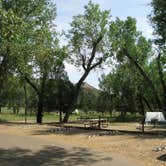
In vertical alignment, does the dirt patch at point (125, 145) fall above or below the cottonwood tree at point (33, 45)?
below

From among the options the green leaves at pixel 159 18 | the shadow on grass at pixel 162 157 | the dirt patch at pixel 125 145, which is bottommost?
the shadow on grass at pixel 162 157

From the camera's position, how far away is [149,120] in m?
40.8

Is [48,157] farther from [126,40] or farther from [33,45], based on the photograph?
[126,40]

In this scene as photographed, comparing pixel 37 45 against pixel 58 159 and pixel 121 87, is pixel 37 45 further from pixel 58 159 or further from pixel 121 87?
pixel 121 87

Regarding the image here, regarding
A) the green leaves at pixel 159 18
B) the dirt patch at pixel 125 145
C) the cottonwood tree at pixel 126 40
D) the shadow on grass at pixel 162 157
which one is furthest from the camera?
the cottonwood tree at pixel 126 40

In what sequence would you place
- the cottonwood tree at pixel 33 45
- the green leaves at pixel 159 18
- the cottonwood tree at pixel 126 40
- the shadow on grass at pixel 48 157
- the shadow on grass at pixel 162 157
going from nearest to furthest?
1. the shadow on grass at pixel 48 157
2. the shadow on grass at pixel 162 157
3. the green leaves at pixel 159 18
4. the cottonwood tree at pixel 33 45
5. the cottonwood tree at pixel 126 40

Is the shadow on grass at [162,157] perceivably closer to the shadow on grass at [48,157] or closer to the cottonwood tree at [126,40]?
the shadow on grass at [48,157]

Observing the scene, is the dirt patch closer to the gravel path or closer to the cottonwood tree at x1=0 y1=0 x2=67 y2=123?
the gravel path

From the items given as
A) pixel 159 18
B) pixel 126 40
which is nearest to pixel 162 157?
pixel 159 18

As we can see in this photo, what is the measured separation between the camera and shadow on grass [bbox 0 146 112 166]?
15114 millimetres

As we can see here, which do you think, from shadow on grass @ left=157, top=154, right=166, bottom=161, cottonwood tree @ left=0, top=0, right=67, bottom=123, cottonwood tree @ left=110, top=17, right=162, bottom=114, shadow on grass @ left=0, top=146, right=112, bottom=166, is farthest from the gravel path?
cottonwood tree @ left=110, top=17, right=162, bottom=114

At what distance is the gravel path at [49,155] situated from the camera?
15.2 meters

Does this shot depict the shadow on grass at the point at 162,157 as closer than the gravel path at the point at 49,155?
No

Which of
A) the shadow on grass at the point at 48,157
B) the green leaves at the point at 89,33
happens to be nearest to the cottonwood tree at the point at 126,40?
the green leaves at the point at 89,33
